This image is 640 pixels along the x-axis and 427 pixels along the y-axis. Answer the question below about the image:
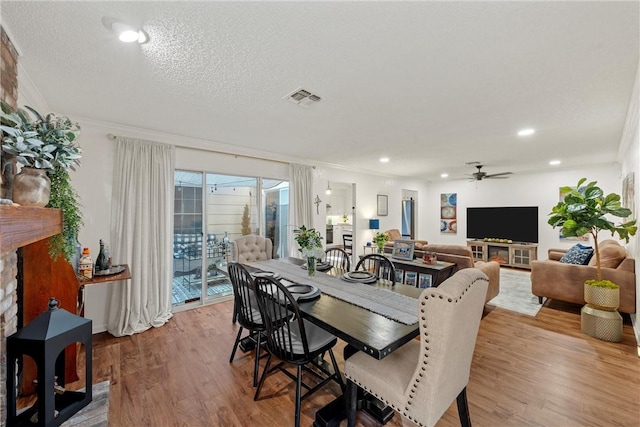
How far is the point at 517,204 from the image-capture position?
702 cm

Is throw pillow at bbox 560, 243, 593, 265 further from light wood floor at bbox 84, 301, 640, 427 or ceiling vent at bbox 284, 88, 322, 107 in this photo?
ceiling vent at bbox 284, 88, 322, 107

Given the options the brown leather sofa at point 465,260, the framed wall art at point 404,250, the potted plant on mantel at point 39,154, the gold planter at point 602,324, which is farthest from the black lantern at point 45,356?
the gold planter at point 602,324

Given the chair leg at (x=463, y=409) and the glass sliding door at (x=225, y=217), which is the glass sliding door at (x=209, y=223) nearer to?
the glass sliding door at (x=225, y=217)

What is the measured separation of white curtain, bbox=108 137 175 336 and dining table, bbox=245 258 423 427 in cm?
206

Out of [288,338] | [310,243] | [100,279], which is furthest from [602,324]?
[100,279]

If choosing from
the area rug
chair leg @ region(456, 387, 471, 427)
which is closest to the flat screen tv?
the area rug

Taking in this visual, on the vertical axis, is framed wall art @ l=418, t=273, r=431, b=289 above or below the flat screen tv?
below

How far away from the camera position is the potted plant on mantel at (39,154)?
1.46 m

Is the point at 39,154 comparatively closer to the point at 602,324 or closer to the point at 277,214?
the point at 277,214

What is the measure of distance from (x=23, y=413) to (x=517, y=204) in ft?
29.2

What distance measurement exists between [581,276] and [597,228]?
0.86m

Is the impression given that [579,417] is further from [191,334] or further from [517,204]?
[517,204]

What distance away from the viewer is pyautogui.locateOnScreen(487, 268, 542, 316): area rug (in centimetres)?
394

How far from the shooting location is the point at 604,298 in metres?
3.03
